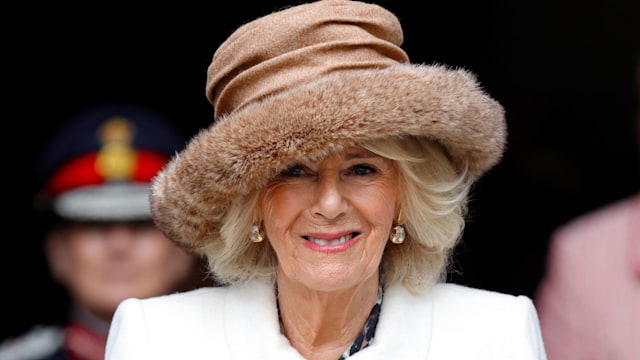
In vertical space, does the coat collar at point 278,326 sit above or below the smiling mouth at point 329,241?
below

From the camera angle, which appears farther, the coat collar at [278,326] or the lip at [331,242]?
the coat collar at [278,326]

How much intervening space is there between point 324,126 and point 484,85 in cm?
334

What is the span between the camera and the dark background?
570 centimetres

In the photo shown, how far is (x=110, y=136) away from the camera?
4.55 meters

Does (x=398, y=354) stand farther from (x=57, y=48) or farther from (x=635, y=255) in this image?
(x=57, y=48)

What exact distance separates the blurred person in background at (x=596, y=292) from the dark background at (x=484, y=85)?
5.76ft

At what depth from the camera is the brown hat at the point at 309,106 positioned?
2.76 metres

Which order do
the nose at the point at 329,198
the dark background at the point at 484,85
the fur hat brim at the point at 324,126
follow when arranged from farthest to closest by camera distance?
1. the dark background at the point at 484,85
2. the nose at the point at 329,198
3. the fur hat brim at the point at 324,126

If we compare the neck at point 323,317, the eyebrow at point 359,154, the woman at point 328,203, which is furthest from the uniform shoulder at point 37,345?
the eyebrow at point 359,154

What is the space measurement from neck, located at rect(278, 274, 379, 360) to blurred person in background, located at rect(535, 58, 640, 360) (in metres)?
0.98

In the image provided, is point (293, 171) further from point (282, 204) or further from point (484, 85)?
point (484, 85)

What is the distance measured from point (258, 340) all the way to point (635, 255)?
1.37 meters

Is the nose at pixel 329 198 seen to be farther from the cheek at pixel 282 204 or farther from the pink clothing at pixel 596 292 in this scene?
the pink clothing at pixel 596 292

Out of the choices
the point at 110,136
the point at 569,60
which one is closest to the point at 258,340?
the point at 110,136
